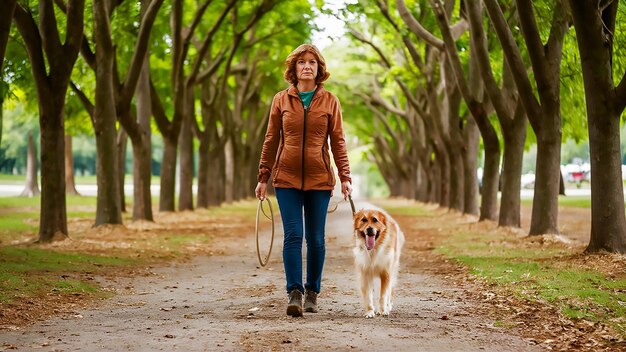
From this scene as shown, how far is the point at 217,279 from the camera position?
11.7 meters

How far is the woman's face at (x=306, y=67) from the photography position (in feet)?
25.6

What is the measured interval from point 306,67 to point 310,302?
2.19m

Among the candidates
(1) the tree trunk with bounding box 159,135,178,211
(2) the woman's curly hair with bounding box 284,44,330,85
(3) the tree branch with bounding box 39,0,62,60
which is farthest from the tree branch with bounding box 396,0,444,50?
(2) the woman's curly hair with bounding box 284,44,330,85

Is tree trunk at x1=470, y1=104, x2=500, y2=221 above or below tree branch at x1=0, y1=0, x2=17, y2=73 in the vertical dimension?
below

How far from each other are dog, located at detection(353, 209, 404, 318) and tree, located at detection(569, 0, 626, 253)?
18.4 feet

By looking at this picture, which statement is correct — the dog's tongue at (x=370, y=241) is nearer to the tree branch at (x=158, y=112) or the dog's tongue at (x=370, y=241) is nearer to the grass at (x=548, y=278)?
the grass at (x=548, y=278)

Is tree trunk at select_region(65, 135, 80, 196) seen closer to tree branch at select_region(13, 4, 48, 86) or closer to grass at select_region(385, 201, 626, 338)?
tree branch at select_region(13, 4, 48, 86)

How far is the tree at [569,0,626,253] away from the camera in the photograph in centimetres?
1216

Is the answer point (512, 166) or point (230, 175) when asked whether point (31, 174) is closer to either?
point (230, 175)

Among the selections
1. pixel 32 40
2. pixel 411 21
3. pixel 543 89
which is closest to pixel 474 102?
pixel 411 21

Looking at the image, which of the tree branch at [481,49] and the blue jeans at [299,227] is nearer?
the blue jeans at [299,227]

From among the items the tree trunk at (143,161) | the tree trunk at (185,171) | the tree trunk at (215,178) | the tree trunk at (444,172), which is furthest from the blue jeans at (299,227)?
the tree trunk at (215,178)

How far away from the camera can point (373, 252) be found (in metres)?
7.72

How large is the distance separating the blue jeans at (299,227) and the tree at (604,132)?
19.7 feet
